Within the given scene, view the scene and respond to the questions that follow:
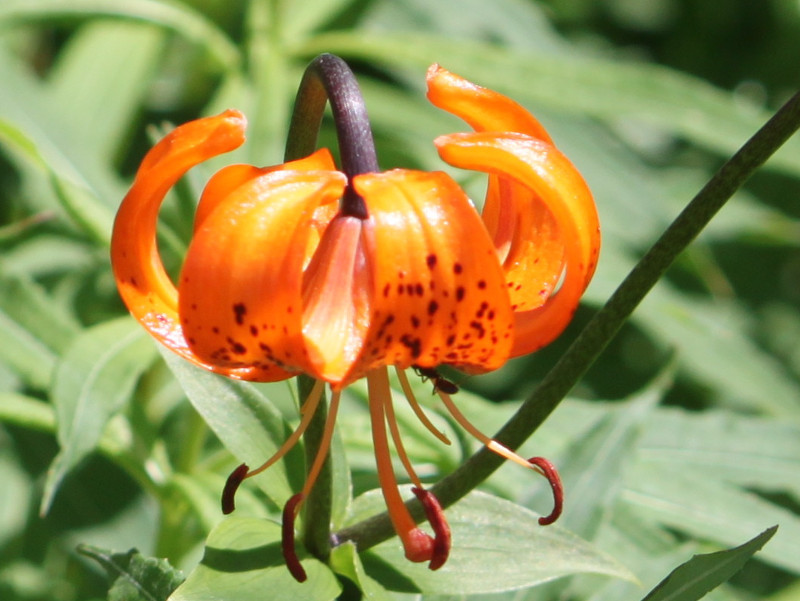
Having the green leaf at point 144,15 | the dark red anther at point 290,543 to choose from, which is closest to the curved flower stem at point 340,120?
the dark red anther at point 290,543

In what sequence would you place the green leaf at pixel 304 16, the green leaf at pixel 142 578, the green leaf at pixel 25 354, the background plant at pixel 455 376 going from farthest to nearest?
the green leaf at pixel 304 16
the green leaf at pixel 25 354
the background plant at pixel 455 376
the green leaf at pixel 142 578

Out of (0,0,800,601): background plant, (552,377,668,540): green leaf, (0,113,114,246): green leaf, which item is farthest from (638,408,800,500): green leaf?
(0,113,114,246): green leaf

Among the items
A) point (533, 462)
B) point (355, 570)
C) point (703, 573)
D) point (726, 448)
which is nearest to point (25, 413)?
point (355, 570)

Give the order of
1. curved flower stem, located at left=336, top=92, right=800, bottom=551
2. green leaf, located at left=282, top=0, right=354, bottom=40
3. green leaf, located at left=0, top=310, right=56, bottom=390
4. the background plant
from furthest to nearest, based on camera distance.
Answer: green leaf, located at left=282, top=0, right=354, bottom=40 → green leaf, located at left=0, top=310, right=56, bottom=390 → the background plant → curved flower stem, located at left=336, top=92, right=800, bottom=551

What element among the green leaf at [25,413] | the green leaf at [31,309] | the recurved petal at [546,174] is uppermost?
the recurved petal at [546,174]

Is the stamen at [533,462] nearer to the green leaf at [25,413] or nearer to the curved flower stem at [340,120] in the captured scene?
the curved flower stem at [340,120]

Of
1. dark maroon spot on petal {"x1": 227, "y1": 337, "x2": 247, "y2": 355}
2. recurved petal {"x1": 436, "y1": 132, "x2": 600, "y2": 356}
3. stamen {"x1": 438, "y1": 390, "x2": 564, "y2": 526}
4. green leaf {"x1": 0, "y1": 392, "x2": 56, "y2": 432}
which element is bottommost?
green leaf {"x1": 0, "y1": 392, "x2": 56, "y2": 432}

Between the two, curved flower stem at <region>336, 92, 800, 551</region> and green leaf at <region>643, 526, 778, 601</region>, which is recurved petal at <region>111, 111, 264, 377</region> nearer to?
curved flower stem at <region>336, 92, 800, 551</region>
